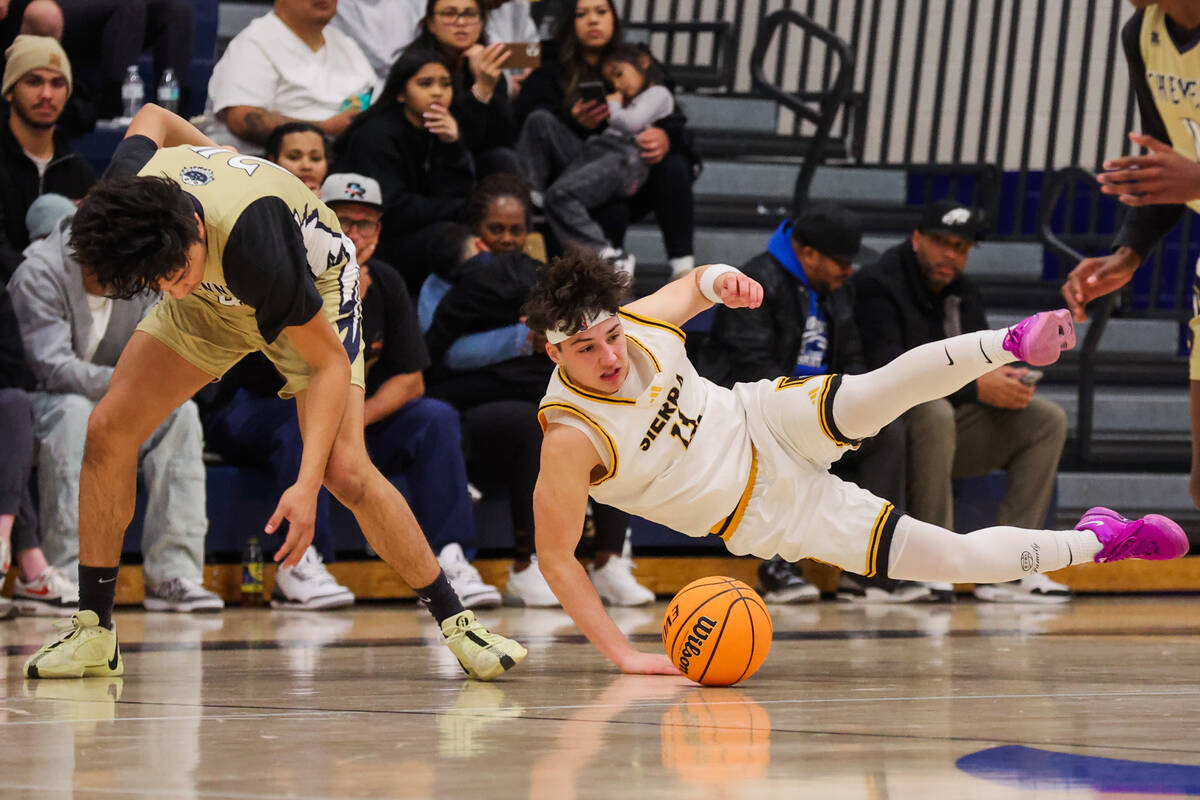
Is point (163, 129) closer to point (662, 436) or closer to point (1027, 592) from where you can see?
point (662, 436)

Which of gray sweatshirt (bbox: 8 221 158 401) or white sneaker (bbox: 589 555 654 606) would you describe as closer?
gray sweatshirt (bbox: 8 221 158 401)

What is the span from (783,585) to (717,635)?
11.2 feet

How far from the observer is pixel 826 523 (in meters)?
4.35

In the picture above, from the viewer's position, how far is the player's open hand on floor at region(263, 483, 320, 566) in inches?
137

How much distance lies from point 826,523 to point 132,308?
3.59 m

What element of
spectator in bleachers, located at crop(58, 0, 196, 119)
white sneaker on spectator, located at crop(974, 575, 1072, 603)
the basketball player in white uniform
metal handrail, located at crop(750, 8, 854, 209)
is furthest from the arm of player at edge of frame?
metal handrail, located at crop(750, 8, 854, 209)

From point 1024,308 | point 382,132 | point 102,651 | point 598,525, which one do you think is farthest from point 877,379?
point 1024,308

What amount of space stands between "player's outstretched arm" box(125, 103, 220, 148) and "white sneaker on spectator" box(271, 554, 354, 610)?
269 cm

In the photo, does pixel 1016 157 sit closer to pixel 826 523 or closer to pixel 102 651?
pixel 826 523

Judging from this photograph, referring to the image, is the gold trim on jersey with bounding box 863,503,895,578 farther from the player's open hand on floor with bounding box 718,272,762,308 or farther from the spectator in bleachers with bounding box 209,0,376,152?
the spectator in bleachers with bounding box 209,0,376,152

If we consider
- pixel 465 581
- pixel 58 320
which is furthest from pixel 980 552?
pixel 58 320

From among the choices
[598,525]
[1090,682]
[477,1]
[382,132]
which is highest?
[477,1]

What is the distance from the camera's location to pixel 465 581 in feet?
22.1

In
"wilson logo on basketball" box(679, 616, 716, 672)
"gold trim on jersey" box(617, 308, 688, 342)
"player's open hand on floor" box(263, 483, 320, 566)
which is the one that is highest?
"gold trim on jersey" box(617, 308, 688, 342)
